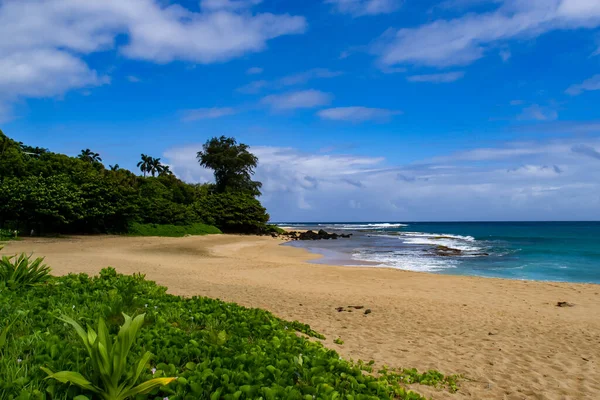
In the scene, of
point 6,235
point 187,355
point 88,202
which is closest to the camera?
point 187,355

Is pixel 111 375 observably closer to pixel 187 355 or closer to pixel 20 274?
pixel 187 355

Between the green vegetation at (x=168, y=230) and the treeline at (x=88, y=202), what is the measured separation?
72cm

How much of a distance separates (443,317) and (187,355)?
674 centimetres

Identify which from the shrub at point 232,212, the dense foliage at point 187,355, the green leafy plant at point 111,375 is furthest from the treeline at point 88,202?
the green leafy plant at point 111,375

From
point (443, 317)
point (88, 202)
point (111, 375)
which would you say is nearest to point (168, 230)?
point (88, 202)

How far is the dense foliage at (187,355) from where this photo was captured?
2.94 meters

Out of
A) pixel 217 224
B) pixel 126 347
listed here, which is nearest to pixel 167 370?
pixel 126 347

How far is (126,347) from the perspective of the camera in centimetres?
294

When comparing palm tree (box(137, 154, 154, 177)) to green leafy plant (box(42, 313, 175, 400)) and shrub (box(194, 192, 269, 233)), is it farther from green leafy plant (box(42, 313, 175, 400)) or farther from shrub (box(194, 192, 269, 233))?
green leafy plant (box(42, 313, 175, 400))

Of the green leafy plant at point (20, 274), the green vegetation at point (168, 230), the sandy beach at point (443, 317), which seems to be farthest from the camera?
the green vegetation at point (168, 230)

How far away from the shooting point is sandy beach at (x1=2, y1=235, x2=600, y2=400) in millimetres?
5266

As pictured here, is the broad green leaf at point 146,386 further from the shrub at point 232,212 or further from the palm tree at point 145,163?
the palm tree at point 145,163

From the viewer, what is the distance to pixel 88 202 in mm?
29266

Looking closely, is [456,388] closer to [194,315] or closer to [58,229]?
[194,315]
